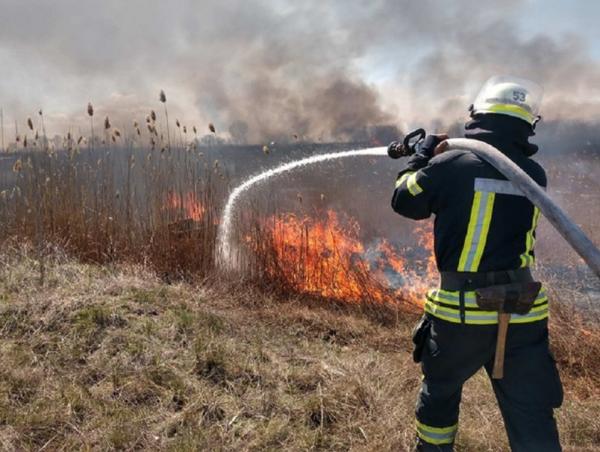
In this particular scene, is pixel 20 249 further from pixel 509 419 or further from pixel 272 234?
pixel 509 419

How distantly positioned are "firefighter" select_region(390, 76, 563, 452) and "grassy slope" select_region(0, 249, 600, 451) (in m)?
0.75

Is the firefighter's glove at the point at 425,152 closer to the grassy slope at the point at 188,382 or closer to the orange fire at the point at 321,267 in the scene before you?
the grassy slope at the point at 188,382

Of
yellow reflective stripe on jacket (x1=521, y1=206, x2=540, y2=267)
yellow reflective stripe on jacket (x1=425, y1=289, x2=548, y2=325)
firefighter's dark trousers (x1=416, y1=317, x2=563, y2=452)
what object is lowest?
firefighter's dark trousers (x1=416, y1=317, x2=563, y2=452)

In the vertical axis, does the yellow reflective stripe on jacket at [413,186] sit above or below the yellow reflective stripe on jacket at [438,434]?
above

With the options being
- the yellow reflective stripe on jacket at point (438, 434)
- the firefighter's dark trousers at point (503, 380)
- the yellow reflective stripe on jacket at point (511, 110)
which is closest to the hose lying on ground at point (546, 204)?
the yellow reflective stripe on jacket at point (511, 110)

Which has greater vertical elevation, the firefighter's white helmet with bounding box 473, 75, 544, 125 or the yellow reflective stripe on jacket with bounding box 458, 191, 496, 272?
the firefighter's white helmet with bounding box 473, 75, 544, 125

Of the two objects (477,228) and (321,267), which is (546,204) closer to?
(477,228)

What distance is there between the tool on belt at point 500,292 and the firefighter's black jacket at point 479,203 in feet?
0.13

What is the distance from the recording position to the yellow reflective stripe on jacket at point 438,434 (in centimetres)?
250

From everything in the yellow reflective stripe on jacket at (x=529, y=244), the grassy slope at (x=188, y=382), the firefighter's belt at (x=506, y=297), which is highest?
the yellow reflective stripe on jacket at (x=529, y=244)

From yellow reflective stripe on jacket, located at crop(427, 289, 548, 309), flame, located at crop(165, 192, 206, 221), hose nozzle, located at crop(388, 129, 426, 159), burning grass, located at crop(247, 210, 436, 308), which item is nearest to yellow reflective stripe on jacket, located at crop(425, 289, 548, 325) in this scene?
yellow reflective stripe on jacket, located at crop(427, 289, 548, 309)

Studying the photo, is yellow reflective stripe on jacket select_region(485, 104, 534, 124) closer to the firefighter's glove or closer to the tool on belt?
the firefighter's glove

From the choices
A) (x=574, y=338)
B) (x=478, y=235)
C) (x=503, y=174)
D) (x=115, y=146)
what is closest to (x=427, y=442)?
(x=478, y=235)

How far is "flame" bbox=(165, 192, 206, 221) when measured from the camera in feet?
22.0
